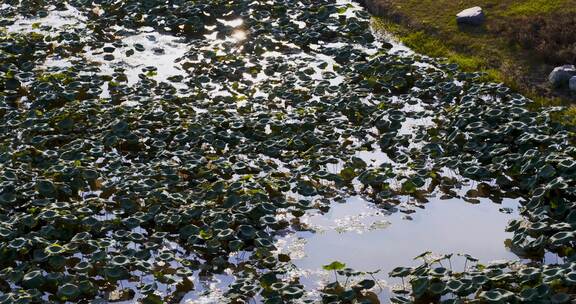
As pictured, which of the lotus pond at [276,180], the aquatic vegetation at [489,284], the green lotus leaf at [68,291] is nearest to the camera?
the aquatic vegetation at [489,284]

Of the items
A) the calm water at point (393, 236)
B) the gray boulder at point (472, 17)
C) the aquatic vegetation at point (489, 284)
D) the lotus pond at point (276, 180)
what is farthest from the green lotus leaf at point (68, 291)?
the gray boulder at point (472, 17)

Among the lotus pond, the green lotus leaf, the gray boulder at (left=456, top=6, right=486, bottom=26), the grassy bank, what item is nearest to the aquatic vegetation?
the lotus pond

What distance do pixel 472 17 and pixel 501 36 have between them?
1154mm

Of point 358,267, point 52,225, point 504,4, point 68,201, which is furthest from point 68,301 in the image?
point 504,4

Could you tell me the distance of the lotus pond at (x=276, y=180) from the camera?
1114 cm

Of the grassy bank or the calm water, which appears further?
the grassy bank

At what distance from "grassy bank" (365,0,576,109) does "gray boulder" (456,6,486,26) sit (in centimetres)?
20

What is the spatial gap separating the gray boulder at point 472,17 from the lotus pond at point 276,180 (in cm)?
196

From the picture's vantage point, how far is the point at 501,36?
18.9 m

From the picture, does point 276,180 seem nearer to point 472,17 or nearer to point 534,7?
point 472,17

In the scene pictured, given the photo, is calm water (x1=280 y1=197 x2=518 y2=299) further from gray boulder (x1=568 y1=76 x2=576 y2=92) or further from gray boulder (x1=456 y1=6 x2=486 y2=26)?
gray boulder (x1=456 y1=6 x2=486 y2=26)

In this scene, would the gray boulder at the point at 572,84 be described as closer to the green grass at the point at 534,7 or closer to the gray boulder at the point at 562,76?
the gray boulder at the point at 562,76

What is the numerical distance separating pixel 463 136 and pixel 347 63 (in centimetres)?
477

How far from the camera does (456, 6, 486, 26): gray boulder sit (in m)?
19.7
